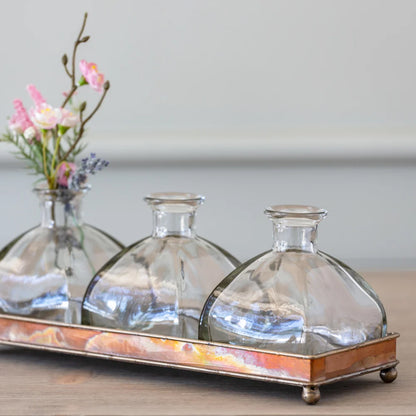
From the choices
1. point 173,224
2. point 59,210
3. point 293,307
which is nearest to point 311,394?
point 293,307

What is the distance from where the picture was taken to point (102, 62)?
5.65 ft

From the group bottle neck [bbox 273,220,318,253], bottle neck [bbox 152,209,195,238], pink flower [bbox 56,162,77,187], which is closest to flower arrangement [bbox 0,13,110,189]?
pink flower [bbox 56,162,77,187]

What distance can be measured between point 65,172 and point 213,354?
247 millimetres

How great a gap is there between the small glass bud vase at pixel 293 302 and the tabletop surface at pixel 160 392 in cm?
3

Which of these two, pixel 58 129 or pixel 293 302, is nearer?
pixel 293 302

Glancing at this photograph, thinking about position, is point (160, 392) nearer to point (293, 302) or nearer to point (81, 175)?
point (293, 302)

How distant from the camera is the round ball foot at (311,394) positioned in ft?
1.86

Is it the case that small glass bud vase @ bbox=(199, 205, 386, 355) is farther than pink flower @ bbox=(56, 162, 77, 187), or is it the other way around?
pink flower @ bbox=(56, 162, 77, 187)

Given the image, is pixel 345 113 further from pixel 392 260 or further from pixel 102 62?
pixel 102 62

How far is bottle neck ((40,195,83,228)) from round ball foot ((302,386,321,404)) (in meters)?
0.29

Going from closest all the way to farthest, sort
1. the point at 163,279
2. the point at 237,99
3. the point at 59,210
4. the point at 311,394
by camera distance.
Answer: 1. the point at 311,394
2. the point at 163,279
3. the point at 59,210
4. the point at 237,99

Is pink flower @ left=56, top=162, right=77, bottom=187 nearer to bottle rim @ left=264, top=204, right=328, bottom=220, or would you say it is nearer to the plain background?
bottle rim @ left=264, top=204, right=328, bottom=220

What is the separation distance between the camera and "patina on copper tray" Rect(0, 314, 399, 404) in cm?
57

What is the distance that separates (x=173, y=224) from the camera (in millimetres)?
690
